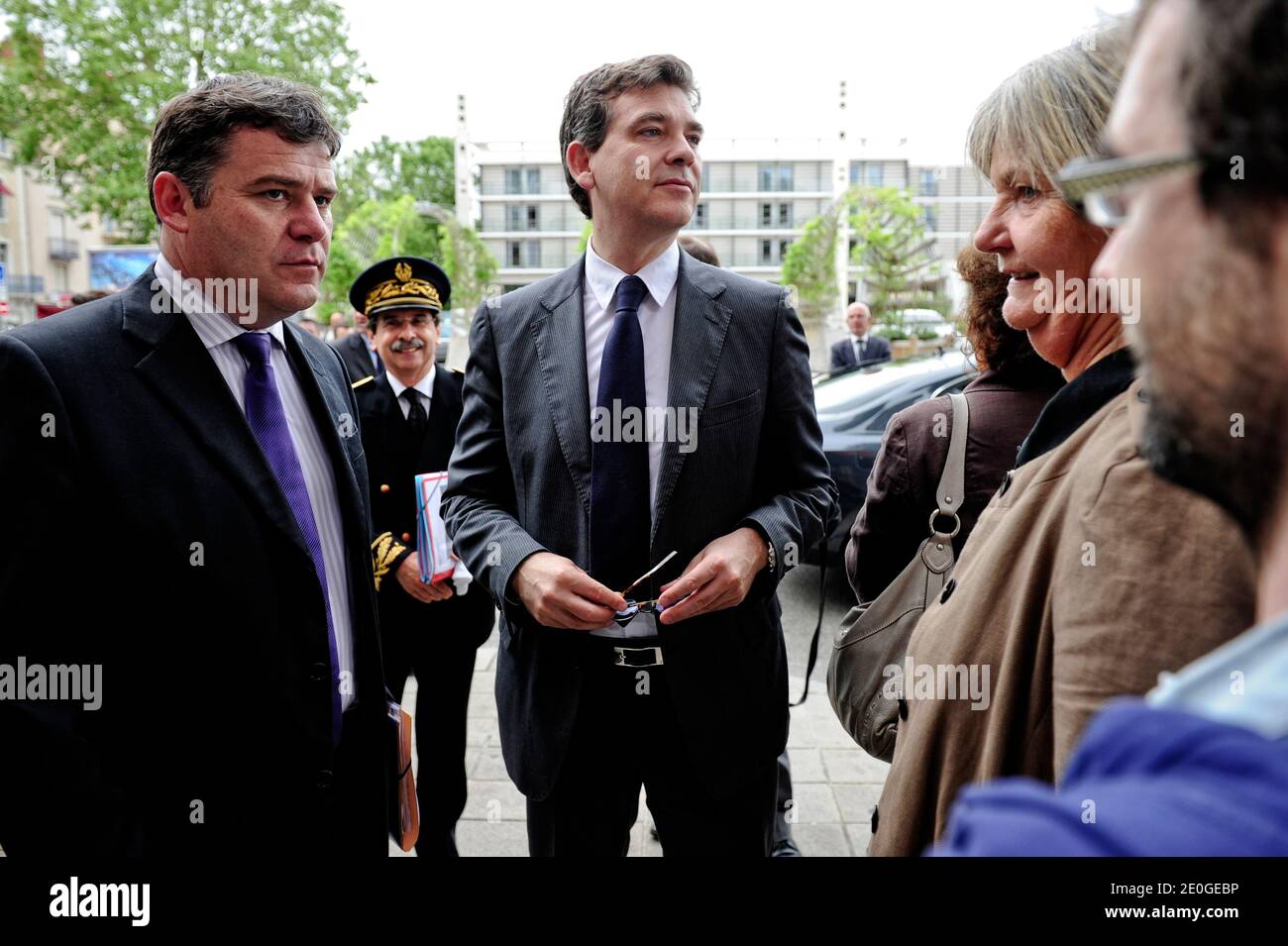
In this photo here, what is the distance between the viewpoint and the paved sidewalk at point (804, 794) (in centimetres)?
369

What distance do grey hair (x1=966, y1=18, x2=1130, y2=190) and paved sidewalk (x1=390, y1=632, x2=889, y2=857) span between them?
273cm

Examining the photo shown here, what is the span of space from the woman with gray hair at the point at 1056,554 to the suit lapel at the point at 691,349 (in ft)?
2.38

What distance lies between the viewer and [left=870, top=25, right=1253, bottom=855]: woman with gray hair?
3.49 feet

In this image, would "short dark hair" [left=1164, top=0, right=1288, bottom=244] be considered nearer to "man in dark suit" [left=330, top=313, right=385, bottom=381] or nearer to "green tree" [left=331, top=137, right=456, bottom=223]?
"man in dark suit" [left=330, top=313, right=385, bottom=381]

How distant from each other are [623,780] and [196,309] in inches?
59.2

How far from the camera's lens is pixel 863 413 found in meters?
7.08

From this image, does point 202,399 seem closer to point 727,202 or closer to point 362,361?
point 362,361

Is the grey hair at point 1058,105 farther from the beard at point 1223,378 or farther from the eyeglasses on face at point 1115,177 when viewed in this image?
the beard at point 1223,378

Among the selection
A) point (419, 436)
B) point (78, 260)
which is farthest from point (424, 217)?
point (419, 436)

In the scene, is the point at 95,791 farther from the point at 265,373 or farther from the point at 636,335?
the point at 636,335

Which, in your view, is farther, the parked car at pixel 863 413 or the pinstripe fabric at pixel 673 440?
the parked car at pixel 863 413

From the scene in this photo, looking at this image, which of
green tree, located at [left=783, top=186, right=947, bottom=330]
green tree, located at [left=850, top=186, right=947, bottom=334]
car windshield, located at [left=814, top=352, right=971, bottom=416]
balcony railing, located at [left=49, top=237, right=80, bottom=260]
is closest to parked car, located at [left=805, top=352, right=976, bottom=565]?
car windshield, located at [left=814, top=352, right=971, bottom=416]

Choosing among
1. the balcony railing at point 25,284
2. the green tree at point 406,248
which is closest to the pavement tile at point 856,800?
the green tree at point 406,248

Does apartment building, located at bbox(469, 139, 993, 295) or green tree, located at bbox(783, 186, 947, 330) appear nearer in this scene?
green tree, located at bbox(783, 186, 947, 330)
